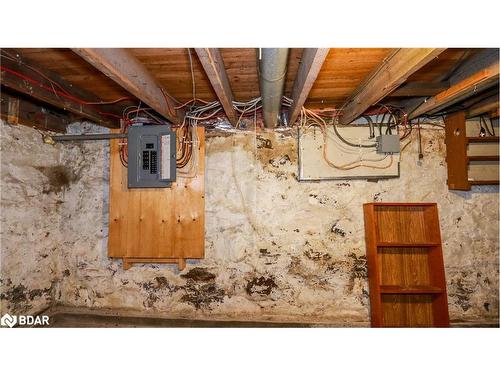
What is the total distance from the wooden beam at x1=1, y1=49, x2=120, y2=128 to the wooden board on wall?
435 mm

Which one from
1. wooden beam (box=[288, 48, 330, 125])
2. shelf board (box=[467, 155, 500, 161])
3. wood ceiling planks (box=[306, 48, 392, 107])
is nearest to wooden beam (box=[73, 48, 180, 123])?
wooden beam (box=[288, 48, 330, 125])

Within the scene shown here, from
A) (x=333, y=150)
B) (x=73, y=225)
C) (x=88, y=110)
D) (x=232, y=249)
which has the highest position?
(x=88, y=110)

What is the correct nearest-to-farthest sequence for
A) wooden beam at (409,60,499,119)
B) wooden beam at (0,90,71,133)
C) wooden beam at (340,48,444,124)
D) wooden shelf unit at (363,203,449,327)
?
wooden beam at (340,48,444,124)
wooden beam at (409,60,499,119)
wooden beam at (0,90,71,133)
wooden shelf unit at (363,203,449,327)

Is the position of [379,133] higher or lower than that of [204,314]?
higher

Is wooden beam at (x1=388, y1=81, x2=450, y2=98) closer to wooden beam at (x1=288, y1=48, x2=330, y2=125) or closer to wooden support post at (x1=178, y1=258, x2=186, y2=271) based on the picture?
wooden beam at (x1=288, y1=48, x2=330, y2=125)

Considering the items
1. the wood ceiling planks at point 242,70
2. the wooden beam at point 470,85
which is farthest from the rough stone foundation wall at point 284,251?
the wooden beam at point 470,85

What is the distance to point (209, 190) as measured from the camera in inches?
92.2

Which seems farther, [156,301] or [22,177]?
[156,301]

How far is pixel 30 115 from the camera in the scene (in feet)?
6.87

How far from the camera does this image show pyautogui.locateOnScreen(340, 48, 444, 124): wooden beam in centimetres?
122

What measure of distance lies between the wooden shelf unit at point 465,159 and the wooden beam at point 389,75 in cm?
87

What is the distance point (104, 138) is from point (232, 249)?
4.61 ft

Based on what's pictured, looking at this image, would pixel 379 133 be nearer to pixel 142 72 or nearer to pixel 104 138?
pixel 142 72
